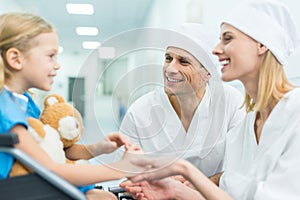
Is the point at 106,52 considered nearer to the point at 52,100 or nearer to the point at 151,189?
the point at 52,100

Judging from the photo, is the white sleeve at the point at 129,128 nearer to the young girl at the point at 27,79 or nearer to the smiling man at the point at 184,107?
the smiling man at the point at 184,107

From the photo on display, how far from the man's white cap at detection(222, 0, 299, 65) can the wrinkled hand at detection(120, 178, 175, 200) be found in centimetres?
42

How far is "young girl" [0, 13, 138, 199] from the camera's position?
2.31 ft

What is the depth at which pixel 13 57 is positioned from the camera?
0.74 metres

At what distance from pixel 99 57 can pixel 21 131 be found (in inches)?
8.8

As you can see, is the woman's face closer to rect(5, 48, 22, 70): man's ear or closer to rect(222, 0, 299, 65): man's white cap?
rect(222, 0, 299, 65): man's white cap

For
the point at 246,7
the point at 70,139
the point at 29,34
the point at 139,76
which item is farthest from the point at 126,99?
the point at 246,7

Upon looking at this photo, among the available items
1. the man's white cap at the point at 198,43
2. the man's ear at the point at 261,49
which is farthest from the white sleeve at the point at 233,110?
the man's ear at the point at 261,49

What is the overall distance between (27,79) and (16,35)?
86 mm

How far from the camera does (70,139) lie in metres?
0.82

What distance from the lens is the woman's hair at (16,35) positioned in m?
0.74

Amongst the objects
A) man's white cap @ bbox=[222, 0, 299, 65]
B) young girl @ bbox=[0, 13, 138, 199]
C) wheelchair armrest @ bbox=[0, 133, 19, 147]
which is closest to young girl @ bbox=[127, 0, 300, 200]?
man's white cap @ bbox=[222, 0, 299, 65]

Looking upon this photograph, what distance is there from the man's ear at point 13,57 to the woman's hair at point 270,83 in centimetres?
59

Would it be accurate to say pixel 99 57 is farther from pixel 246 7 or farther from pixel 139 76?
pixel 246 7
